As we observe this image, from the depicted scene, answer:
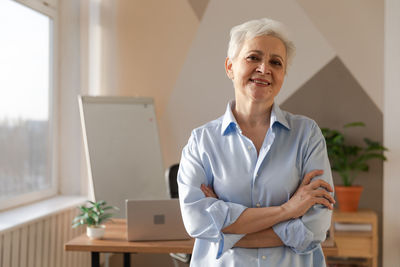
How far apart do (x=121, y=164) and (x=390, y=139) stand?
2.36 meters

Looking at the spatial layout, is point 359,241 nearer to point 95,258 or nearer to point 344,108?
point 344,108

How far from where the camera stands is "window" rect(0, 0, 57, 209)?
341 cm

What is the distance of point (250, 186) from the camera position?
163 cm

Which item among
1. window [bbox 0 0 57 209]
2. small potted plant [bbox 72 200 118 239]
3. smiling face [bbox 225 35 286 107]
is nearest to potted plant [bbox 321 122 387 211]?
small potted plant [bbox 72 200 118 239]

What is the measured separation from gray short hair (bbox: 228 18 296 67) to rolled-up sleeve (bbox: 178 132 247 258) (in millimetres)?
414

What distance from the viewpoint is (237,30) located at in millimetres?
1733

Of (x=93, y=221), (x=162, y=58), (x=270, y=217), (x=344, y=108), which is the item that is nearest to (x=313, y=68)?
(x=344, y=108)

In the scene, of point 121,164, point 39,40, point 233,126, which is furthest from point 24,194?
point 233,126

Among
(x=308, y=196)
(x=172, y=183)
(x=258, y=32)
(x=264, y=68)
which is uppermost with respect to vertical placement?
(x=258, y=32)

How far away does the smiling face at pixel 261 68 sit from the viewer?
65.9 inches

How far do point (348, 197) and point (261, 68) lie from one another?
2.75 metres

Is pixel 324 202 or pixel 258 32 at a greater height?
pixel 258 32

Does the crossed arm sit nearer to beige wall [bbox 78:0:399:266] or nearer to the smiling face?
the smiling face

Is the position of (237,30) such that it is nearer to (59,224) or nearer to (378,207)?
(59,224)
